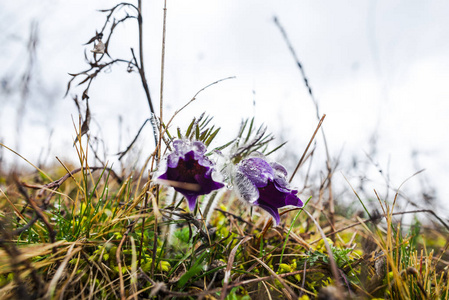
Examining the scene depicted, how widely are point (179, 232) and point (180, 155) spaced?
2.30ft

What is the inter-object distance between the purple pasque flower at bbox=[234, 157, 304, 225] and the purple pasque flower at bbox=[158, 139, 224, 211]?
143mm

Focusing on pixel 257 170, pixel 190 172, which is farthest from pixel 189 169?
pixel 257 170

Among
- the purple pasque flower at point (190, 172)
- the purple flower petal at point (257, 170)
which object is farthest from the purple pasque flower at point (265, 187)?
the purple pasque flower at point (190, 172)

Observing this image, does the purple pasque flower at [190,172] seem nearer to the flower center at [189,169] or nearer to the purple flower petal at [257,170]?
the flower center at [189,169]

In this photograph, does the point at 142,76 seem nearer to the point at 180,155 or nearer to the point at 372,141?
the point at 180,155

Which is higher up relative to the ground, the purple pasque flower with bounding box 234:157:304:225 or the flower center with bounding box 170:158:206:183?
the flower center with bounding box 170:158:206:183

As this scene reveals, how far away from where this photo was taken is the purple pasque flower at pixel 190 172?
92 centimetres

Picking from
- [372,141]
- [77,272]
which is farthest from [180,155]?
[372,141]

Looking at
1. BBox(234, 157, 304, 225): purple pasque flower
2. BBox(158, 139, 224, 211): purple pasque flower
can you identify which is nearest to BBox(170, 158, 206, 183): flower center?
BBox(158, 139, 224, 211): purple pasque flower

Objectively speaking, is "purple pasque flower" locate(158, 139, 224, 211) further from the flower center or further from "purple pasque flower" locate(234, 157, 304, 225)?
"purple pasque flower" locate(234, 157, 304, 225)

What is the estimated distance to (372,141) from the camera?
3.36 metres

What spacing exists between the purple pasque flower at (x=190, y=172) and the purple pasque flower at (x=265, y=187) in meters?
0.14

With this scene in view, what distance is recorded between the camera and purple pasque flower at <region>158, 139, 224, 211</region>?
921 millimetres

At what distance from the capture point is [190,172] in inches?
38.6
